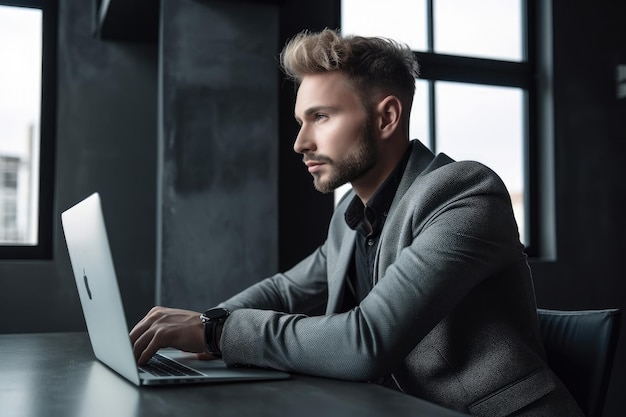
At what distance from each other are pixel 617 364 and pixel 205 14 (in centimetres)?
311

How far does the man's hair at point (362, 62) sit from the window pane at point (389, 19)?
5.98 ft

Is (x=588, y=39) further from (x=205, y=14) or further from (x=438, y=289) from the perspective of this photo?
(x=438, y=289)

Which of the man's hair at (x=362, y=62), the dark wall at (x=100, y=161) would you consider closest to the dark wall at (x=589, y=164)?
the dark wall at (x=100, y=161)

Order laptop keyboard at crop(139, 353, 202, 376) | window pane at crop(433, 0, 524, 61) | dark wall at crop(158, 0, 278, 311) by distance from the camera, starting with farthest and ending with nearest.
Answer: window pane at crop(433, 0, 524, 61)
dark wall at crop(158, 0, 278, 311)
laptop keyboard at crop(139, 353, 202, 376)

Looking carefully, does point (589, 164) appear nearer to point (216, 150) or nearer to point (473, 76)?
point (473, 76)

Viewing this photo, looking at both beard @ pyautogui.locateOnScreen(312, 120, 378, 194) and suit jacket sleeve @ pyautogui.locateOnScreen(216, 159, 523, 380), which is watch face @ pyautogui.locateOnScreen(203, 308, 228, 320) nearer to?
suit jacket sleeve @ pyautogui.locateOnScreen(216, 159, 523, 380)

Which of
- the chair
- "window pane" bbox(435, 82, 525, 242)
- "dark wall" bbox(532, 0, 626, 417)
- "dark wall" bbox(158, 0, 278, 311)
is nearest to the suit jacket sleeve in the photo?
the chair

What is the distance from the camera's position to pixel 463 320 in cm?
144

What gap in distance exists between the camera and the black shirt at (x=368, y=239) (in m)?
1.79

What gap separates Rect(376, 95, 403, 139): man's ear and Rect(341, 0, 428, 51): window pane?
6.29 feet

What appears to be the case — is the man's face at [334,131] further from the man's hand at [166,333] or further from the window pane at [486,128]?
the window pane at [486,128]

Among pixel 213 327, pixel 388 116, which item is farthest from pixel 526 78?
pixel 213 327

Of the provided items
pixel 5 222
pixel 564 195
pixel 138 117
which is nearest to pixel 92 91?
pixel 138 117

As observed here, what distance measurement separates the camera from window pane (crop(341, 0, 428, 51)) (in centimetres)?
370
